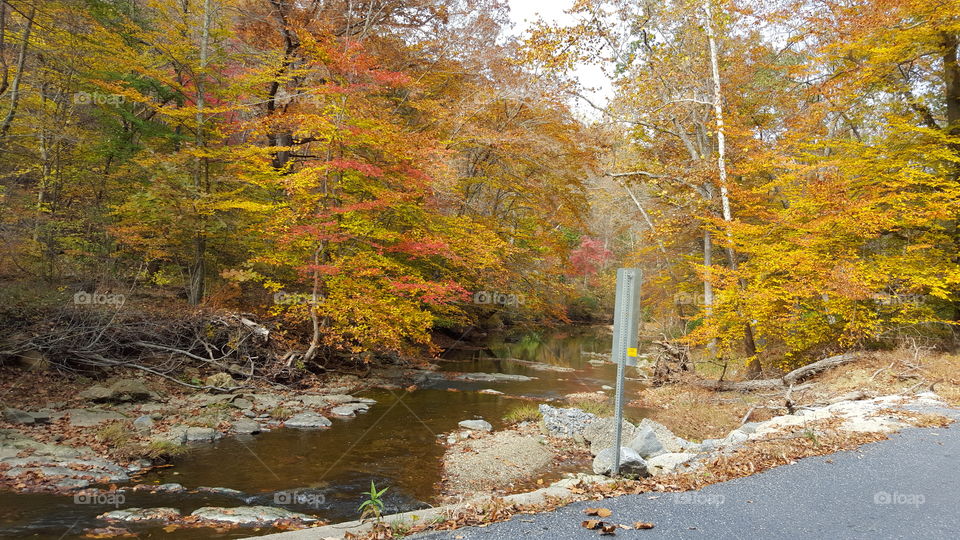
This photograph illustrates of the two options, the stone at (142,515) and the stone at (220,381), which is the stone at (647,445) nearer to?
the stone at (142,515)

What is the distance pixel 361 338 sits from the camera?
1303 centimetres

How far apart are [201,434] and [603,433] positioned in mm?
6898

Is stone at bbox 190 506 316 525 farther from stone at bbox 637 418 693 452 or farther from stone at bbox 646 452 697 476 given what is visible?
stone at bbox 637 418 693 452

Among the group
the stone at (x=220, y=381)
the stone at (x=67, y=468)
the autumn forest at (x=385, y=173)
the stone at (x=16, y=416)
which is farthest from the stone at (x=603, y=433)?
the stone at (x=16, y=416)

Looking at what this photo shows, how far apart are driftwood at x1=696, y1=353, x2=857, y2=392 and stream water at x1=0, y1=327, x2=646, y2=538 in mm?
3110

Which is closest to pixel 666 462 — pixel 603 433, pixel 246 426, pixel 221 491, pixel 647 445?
pixel 647 445

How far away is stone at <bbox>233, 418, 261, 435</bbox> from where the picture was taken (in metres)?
9.00

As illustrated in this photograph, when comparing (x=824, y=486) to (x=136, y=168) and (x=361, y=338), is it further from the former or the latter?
(x=136, y=168)

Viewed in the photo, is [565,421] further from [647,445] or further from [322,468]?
[322,468]

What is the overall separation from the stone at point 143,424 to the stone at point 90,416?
0.33m

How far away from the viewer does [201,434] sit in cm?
847

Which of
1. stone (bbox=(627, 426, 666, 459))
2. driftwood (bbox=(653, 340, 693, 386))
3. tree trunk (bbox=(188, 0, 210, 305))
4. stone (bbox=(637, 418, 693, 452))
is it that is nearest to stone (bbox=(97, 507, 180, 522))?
stone (bbox=(627, 426, 666, 459))

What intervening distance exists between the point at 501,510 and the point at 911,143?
14.7m

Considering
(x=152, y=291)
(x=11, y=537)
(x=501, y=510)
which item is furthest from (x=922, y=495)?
(x=152, y=291)
